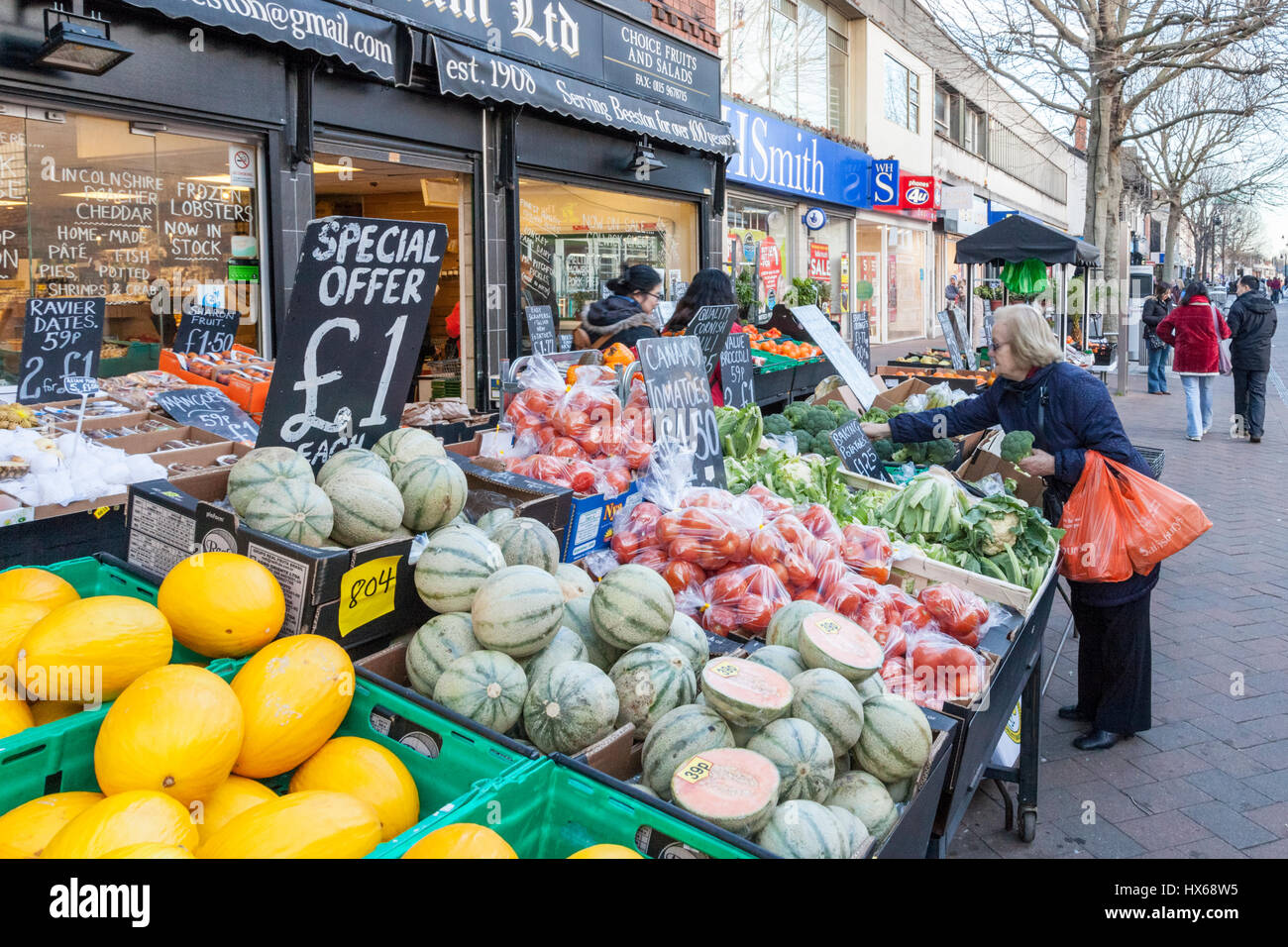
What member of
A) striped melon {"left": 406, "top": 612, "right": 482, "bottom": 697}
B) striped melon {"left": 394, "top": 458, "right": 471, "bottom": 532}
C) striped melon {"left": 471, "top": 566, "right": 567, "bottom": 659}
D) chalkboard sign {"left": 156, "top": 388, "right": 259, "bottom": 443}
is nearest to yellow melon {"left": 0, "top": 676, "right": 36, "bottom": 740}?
striped melon {"left": 406, "top": 612, "right": 482, "bottom": 697}

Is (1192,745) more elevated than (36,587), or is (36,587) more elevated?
(36,587)

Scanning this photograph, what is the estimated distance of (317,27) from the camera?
6.64 m

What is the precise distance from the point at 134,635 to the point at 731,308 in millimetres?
4359

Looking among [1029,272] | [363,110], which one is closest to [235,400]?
[363,110]

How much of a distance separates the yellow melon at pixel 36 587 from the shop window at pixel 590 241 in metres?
7.84

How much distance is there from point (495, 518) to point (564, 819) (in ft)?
3.99

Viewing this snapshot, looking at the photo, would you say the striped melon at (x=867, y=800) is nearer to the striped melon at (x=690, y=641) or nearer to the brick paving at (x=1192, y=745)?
the striped melon at (x=690, y=641)

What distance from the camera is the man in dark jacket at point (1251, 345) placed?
40.4 feet

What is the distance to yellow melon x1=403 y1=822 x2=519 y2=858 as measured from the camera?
1.47m

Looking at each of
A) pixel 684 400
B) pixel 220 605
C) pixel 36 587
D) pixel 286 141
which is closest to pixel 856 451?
pixel 684 400

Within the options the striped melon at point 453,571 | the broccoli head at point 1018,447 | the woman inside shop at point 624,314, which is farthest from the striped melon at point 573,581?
the woman inside shop at point 624,314

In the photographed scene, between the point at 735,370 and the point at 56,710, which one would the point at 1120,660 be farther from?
the point at 56,710

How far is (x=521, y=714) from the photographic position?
2.21 m
